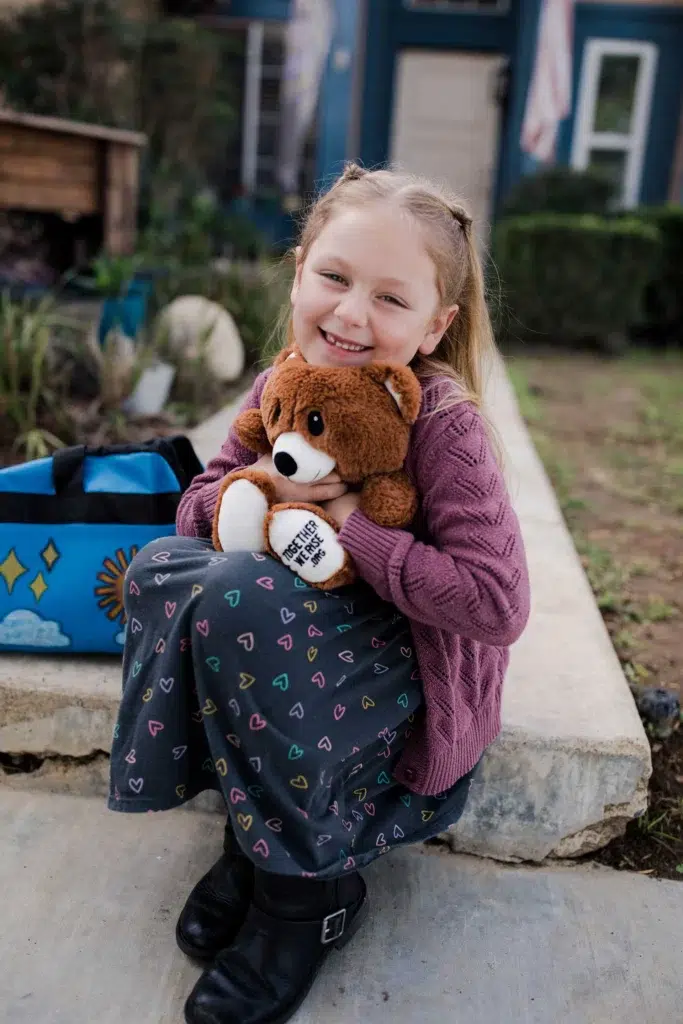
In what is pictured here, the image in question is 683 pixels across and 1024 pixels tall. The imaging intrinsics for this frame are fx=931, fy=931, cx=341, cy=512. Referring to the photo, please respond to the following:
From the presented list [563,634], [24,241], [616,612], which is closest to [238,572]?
[563,634]

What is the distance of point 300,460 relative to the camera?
1279mm

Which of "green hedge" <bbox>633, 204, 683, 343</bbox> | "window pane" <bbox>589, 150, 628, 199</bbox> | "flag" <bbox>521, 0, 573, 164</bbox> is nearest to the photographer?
"green hedge" <bbox>633, 204, 683, 343</bbox>

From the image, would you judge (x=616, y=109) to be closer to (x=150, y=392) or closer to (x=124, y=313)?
(x=124, y=313)

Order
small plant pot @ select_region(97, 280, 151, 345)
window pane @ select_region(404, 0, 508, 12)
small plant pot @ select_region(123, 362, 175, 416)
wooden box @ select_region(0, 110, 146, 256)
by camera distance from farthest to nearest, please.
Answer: window pane @ select_region(404, 0, 508, 12) → wooden box @ select_region(0, 110, 146, 256) → small plant pot @ select_region(97, 280, 151, 345) → small plant pot @ select_region(123, 362, 175, 416)

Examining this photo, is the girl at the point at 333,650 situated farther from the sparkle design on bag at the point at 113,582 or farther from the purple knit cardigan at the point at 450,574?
the sparkle design on bag at the point at 113,582

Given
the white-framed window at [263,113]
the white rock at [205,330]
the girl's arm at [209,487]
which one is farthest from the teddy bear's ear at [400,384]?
the white-framed window at [263,113]

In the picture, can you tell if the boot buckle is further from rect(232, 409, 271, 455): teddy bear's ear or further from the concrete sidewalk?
rect(232, 409, 271, 455): teddy bear's ear

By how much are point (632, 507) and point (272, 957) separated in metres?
2.69

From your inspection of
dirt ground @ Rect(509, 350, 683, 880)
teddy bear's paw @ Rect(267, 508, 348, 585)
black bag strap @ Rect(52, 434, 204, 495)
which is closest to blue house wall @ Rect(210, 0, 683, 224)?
dirt ground @ Rect(509, 350, 683, 880)

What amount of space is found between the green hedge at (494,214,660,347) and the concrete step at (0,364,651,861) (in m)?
5.89

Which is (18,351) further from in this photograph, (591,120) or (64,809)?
(591,120)

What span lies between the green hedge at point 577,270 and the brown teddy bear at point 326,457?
20.9ft

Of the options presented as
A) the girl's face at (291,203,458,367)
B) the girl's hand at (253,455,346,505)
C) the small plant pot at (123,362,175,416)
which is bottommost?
the small plant pot at (123,362,175,416)

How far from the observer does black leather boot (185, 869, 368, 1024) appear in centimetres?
129
